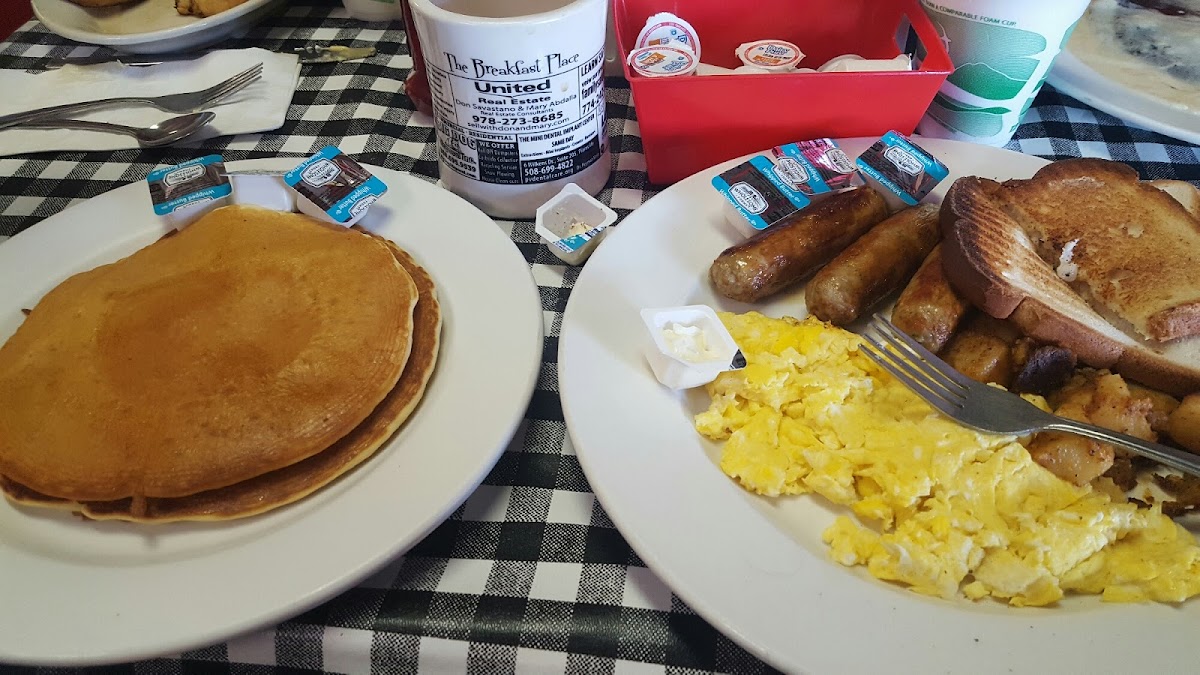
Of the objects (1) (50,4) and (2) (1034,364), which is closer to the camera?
(2) (1034,364)

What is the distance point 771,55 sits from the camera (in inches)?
66.6

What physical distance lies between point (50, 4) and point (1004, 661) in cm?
286

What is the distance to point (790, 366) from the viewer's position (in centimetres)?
120

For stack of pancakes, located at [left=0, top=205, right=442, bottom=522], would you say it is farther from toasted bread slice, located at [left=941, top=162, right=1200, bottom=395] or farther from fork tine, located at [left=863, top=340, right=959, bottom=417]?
toasted bread slice, located at [left=941, top=162, right=1200, bottom=395]

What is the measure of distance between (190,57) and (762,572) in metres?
2.13

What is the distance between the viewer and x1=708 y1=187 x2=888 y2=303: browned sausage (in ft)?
4.26

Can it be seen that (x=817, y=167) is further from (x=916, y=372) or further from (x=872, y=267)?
(x=916, y=372)

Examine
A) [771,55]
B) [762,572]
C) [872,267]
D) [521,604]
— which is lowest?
[521,604]

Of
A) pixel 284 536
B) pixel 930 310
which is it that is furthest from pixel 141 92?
pixel 930 310

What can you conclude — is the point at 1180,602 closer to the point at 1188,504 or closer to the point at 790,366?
the point at 1188,504

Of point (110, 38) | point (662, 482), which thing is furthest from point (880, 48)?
point (110, 38)

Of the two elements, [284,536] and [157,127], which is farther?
[157,127]

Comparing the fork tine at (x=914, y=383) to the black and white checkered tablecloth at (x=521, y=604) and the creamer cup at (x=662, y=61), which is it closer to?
the black and white checkered tablecloth at (x=521, y=604)

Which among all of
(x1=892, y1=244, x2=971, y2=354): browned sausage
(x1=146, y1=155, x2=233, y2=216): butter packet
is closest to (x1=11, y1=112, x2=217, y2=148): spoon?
(x1=146, y1=155, x2=233, y2=216): butter packet
